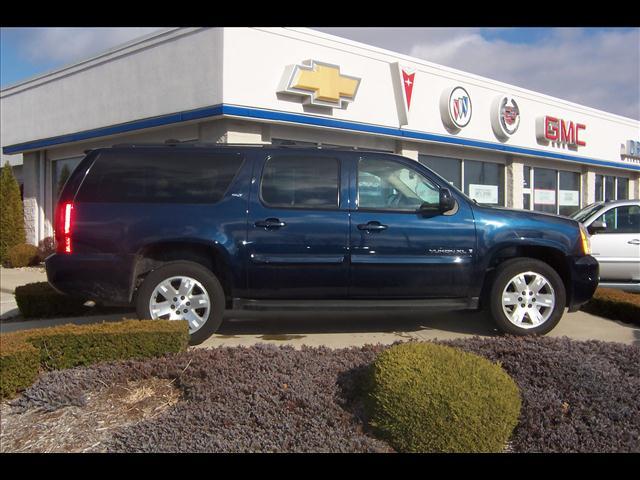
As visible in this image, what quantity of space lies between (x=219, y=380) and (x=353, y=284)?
1.85 metres

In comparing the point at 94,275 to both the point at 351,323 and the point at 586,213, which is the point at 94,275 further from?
the point at 586,213

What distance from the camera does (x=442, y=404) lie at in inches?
128

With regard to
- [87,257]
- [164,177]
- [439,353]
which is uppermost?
[164,177]

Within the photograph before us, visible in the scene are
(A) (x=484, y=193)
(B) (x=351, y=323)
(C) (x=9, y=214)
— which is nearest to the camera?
(B) (x=351, y=323)

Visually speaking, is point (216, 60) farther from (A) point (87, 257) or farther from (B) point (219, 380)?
(B) point (219, 380)

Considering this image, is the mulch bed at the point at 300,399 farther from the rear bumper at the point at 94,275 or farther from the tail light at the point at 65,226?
the tail light at the point at 65,226

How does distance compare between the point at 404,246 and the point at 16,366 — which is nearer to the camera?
the point at 16,366

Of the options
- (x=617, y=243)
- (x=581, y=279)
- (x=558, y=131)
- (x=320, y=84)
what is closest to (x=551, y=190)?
(x=558, y=131)

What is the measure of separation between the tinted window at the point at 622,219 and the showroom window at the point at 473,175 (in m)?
6.25

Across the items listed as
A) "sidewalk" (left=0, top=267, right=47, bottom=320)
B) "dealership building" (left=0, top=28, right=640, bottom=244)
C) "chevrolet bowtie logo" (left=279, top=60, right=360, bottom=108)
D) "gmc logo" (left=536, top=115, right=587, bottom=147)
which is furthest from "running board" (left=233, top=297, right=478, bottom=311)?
"gmc logo" (left=536, top=115, right=587, bottom=147)

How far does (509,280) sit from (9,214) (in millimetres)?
13568

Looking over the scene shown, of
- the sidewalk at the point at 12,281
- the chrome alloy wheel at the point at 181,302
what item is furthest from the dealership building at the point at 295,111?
the sidewalk at the point at 12,281
